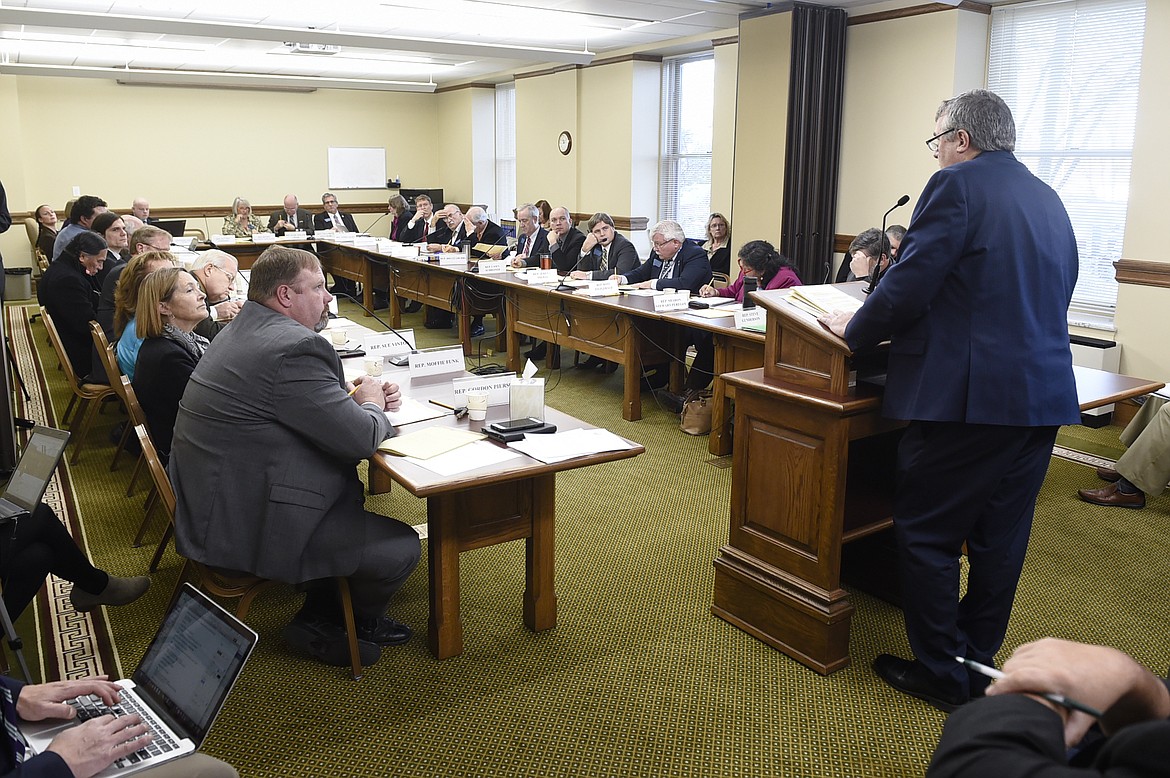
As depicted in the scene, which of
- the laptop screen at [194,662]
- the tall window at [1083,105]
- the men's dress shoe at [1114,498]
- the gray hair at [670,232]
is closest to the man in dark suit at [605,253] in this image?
the gray hair at [670,232]

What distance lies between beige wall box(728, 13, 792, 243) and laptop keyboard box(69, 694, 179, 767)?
252 inches

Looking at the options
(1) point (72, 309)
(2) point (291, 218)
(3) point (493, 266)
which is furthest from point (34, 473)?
(2) point (291, 218)

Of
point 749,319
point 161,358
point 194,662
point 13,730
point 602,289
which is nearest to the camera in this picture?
point 13,730

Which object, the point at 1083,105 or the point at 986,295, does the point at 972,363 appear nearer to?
the point at 986,295

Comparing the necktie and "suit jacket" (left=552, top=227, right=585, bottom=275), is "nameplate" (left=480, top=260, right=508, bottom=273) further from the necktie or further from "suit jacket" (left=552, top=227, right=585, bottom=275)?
the necktie

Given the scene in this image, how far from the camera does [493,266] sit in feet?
23.5

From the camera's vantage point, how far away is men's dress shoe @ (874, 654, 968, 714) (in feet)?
8.04

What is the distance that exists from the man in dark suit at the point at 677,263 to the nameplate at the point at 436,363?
8.45 ft

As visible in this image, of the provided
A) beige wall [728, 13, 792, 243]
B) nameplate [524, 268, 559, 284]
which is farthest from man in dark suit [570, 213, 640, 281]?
beige wall [728, 13, 792, 243]

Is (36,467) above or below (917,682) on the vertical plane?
above

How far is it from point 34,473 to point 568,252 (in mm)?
5354

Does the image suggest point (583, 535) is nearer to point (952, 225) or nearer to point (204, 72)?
point (952, 225)

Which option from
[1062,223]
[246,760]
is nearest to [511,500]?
[246,760]

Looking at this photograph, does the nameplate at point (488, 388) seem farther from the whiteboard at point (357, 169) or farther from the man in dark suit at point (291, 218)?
the whiteboard at point (357, 169)
